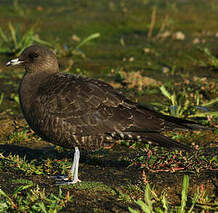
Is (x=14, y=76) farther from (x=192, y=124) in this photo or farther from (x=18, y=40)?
(x=192, y=124)

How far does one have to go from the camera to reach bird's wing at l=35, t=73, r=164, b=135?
5.52 meters

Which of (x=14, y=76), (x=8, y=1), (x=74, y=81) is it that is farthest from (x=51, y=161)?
(x=8, y=1)

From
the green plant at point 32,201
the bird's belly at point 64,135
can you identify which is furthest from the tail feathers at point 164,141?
the green plant at point 32,201

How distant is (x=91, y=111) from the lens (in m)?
5.56

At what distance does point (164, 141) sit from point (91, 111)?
930 millimetres

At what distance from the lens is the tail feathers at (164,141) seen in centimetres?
538

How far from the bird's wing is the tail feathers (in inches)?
2.8

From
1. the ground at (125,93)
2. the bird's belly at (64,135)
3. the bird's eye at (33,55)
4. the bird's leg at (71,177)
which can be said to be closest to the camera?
the ground at (125,93)

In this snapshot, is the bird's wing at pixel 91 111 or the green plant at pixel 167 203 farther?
the bird's wing at pixel 91 111

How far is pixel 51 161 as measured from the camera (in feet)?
19.3

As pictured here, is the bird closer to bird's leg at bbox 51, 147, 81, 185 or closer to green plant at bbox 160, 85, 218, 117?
bird's leg at bbox 51, 147, 81, 185

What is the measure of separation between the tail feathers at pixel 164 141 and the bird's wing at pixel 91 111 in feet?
0.24

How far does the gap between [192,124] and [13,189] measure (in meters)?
2.29

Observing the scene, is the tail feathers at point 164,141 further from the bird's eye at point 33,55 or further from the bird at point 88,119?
the bird's eye at point 33,55
